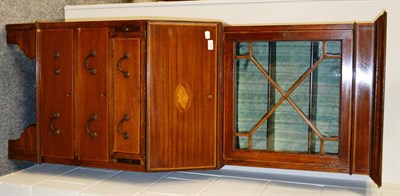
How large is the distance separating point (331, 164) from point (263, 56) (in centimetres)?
51

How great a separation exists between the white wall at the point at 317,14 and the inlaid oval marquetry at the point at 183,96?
1.51ft

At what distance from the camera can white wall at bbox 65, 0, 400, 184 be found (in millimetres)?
1895

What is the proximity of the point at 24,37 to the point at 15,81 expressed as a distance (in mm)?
222

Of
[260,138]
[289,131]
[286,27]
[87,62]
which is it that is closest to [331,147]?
[289,131]

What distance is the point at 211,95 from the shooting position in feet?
6.25

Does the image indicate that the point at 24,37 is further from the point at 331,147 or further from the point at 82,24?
the point at 331,147

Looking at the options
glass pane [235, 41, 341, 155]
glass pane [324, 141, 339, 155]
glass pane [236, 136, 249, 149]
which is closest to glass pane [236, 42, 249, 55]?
glass pane [235, 41, 341, 155]

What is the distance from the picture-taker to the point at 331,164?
1.80m

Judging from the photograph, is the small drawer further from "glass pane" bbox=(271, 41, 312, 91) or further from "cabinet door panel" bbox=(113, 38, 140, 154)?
"glass pane" bbox=(271, 41, 312, 91)

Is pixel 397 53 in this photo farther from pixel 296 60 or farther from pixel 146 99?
pixel 146 99

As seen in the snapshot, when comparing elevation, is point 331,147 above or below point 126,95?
below

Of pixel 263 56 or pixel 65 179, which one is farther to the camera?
pixel 65 179

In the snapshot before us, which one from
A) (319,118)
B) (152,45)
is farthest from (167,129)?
(319,118)

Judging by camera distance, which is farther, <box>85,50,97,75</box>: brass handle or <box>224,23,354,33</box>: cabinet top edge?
<box>85,50,97,75</box>: brass handle
